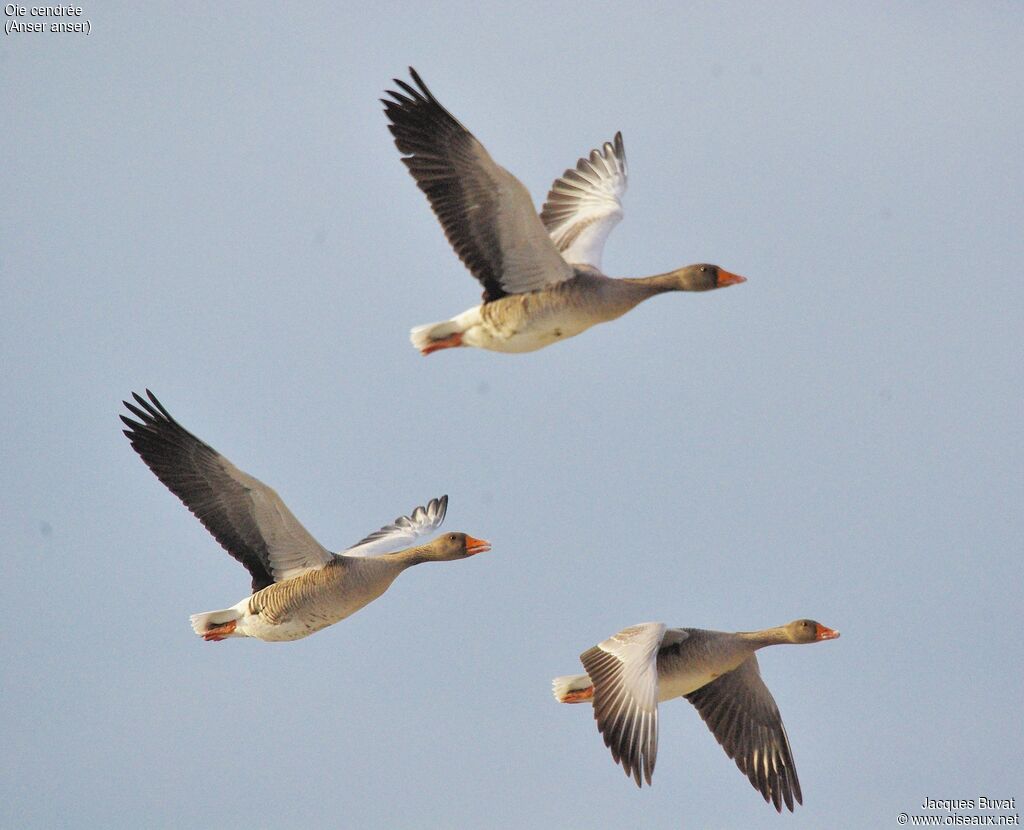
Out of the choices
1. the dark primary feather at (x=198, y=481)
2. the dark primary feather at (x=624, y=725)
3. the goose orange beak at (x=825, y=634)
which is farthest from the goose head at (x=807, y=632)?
the dark primary feather at (x=198, y=481)

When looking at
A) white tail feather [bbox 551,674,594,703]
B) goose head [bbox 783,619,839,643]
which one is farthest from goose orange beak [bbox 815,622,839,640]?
white tail feather [bbox 551,674,594,703]

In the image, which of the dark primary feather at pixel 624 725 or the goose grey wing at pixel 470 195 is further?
the goose grey wing at pixel 470 195

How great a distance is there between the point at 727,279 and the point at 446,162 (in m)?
2.91

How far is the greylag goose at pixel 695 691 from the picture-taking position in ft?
48.3

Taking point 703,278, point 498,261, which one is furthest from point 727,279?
point 498,261

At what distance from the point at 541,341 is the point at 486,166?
65.8 inches

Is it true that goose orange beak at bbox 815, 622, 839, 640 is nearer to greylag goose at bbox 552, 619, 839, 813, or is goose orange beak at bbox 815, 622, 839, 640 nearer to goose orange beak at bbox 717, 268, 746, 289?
greylag goose at bbox 552, 619, 839, 813

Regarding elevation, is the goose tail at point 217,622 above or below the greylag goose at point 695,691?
above

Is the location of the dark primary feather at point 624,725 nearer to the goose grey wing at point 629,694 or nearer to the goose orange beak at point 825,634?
the goose grey wing at point 629,694

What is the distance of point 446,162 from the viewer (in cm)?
1534

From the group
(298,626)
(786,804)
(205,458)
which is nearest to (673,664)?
(786,804)

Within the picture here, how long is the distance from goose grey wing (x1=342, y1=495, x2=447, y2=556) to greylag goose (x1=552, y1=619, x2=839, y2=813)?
2629 mm

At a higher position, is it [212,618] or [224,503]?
[224,503]

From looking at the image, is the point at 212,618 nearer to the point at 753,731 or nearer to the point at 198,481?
the point at 198,481
